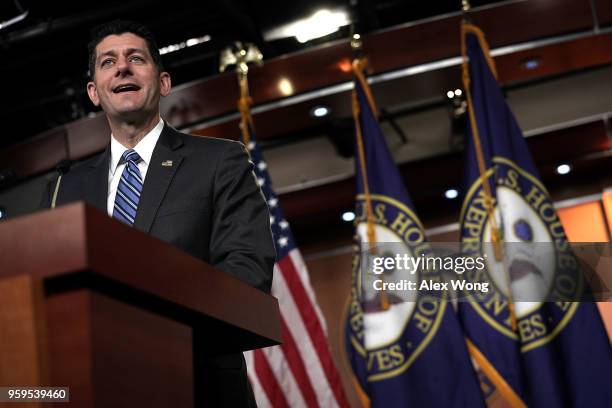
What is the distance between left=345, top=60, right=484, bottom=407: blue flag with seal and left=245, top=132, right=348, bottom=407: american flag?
155 millimetres

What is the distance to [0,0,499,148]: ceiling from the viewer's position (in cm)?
470

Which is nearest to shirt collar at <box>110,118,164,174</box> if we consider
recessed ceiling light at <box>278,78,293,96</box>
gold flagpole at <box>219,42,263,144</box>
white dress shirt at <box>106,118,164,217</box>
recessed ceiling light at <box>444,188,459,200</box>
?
white dress shirt at <box>106,118,164,217</box>

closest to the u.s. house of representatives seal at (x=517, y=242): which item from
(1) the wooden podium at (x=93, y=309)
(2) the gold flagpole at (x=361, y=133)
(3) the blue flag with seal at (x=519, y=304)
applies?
(3) the blue flag with seal at (x=519, y=304)

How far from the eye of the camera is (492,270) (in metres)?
3.41

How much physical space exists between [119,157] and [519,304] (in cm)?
233

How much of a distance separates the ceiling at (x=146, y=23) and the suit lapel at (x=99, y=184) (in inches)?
118

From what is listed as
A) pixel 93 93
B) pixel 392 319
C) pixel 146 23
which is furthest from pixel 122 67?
pixel 146 23

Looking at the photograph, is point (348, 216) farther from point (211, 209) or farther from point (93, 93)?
point (211, 209)

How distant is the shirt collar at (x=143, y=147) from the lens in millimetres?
1676

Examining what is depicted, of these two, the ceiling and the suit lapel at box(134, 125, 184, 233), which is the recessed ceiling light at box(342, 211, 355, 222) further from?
the suit lapel at box(134, 125, 184, 233)

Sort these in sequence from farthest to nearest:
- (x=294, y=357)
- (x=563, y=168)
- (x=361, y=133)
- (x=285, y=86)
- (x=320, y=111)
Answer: (x=563, y=168)
(x=320, y=111)
(x=285, y=86)
(x=361, y=133)
(x=294, y=357)

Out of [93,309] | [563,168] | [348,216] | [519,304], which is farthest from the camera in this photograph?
[348,216]

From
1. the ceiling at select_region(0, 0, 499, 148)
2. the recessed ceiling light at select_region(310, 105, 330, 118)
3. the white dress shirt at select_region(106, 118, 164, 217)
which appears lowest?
the white dress shirt at select_region(106, 118, 164, 217)

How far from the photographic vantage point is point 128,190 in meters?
1.55
